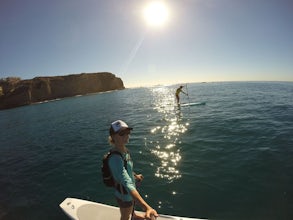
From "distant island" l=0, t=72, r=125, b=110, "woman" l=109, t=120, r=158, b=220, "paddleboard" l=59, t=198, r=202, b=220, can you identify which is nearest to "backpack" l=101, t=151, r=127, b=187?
"woman" l=109, t=120, r=158, b=220

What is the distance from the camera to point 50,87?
333 feet

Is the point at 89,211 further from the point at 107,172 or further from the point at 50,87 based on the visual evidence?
the point at 50,87

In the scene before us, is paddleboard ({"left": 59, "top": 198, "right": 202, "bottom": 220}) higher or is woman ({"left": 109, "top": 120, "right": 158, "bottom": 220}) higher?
woman ({"left": 109, "top": 120, "right": 158, "bottom": 220})

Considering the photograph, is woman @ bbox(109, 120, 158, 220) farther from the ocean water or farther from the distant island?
the distant island

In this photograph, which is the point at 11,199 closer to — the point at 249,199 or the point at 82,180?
the point at 82,180

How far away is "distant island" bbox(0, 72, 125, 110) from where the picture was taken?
7775 cm

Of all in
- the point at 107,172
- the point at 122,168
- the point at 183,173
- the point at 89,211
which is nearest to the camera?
the point at 122,168

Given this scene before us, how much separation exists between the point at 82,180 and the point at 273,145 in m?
10.5

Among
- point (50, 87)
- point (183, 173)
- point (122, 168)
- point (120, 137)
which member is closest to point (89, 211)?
point (122, 168)

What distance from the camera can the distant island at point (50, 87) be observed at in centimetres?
7775

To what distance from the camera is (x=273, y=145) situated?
1076 centimetres

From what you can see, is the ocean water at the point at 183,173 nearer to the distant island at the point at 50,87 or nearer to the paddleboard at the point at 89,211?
the paddleboard at the point at 89,211

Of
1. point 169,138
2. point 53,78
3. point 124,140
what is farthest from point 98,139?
point 53,78

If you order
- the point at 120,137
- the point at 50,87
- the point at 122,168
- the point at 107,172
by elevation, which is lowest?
the point at 107,172
